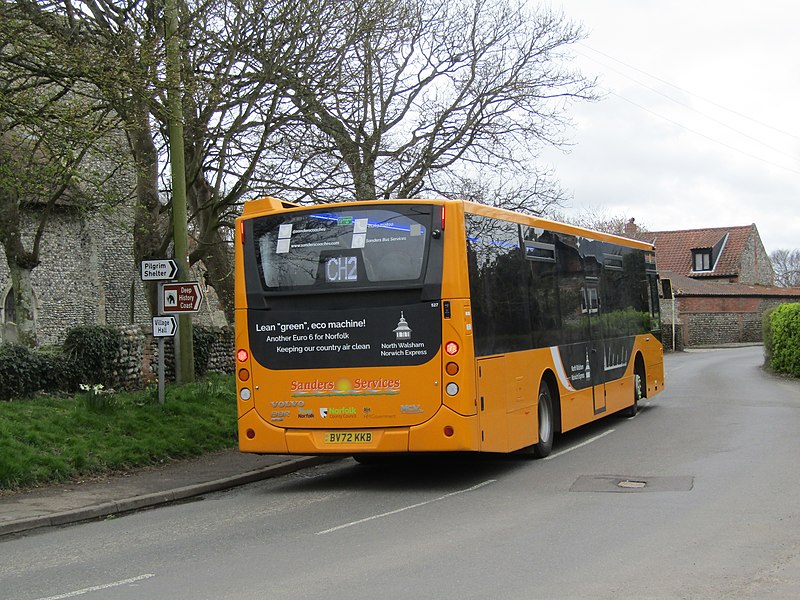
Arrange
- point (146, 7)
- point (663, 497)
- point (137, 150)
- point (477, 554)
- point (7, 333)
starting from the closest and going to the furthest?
point (477, 554) → point (663, 497) → point (146, 7) → point (137, 150) → point (7, 333)

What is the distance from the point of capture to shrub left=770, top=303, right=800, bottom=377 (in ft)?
98.0

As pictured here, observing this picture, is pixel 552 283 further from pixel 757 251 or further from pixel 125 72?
pixel 757 251

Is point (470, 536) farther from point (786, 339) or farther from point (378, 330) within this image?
point (786, 339)

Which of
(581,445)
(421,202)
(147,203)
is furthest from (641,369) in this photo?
(147,203)

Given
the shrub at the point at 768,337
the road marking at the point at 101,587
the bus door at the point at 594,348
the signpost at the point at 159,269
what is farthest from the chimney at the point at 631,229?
the road marking at the point at 101,587

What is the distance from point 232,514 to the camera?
406 inches

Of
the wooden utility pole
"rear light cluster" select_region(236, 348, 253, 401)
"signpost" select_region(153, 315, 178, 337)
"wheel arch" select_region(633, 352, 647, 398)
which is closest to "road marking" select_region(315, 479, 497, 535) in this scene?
"rear light cluster" select_region(236, 348, 253, 401)

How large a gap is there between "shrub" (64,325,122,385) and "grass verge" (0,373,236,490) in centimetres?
73

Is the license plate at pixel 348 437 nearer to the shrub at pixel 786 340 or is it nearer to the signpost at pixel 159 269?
the signpost at pixel 159 269

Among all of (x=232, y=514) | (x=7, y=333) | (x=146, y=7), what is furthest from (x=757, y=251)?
(x=232, y=514)

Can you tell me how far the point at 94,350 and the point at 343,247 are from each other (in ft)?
25.0

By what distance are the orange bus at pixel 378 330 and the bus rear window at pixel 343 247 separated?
0.05 feet

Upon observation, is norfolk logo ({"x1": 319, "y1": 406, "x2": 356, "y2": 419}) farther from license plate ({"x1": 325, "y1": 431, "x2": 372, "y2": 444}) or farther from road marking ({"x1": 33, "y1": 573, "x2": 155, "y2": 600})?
road marking ({"x1": 33, "y1": 573, "x2": 155, "y2": 600})

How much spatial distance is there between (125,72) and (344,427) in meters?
6.38
